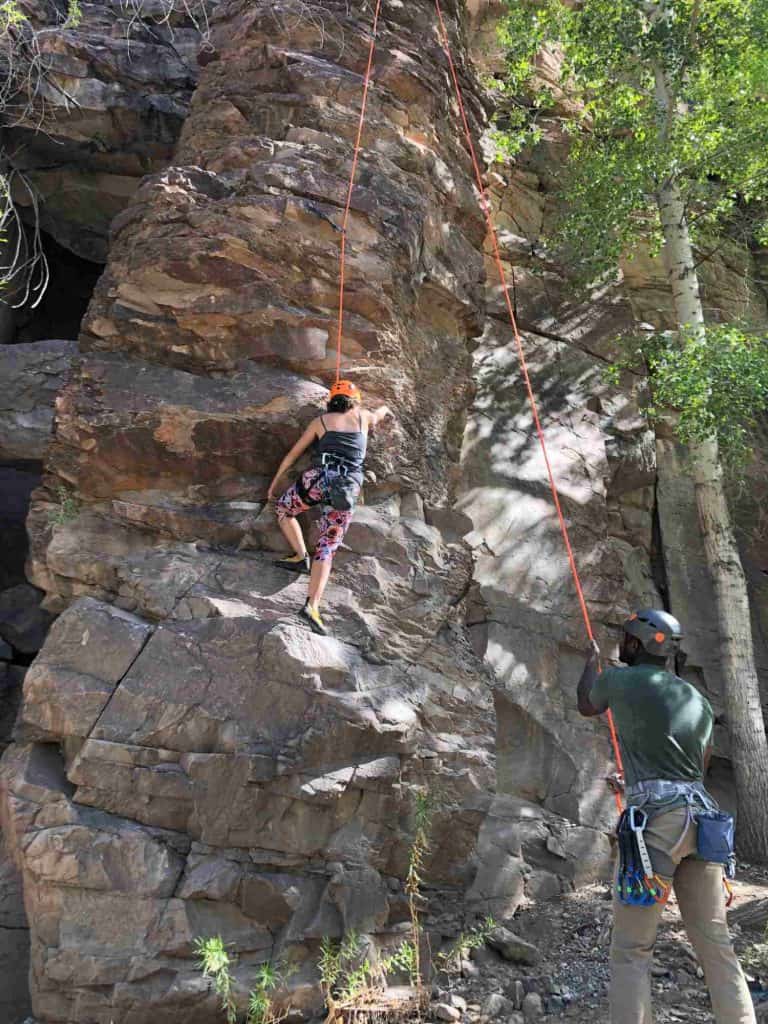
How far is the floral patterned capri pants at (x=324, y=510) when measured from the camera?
210 inches

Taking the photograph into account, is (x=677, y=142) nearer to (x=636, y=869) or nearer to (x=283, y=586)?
(x=283, y=586)

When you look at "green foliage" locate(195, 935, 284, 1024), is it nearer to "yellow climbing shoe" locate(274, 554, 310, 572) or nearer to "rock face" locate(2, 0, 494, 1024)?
"rock face" locate(2, 0, 494, 1024)

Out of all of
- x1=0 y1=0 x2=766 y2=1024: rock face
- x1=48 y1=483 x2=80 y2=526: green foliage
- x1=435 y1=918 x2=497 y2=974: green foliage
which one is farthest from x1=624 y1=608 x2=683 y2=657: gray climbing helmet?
x1=48 y1=483 x2=80 y2=526: green foliage

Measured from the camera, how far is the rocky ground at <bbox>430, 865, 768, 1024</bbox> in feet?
14.8

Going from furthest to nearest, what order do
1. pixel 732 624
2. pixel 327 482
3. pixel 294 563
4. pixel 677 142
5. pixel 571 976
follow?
1. pixel 677 142
2. pixel 732 624
3. pixel 294 563
4. pixel 327 482
5. pixel 571 976

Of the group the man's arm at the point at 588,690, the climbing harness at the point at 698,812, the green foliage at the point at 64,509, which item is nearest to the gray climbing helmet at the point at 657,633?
the man's arm at the point at 588,690

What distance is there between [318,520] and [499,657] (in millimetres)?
3218

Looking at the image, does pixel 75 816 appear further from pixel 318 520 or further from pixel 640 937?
pixel 640 937

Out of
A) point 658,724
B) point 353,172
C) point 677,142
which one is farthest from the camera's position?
point 677,142

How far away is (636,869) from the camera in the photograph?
11.5 ft

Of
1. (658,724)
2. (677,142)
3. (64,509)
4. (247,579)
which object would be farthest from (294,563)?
(677,142)

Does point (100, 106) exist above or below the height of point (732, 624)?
above

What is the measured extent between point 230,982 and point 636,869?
2299 mm

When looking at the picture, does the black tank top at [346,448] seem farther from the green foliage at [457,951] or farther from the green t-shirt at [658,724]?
the green foliage at [457,951]
